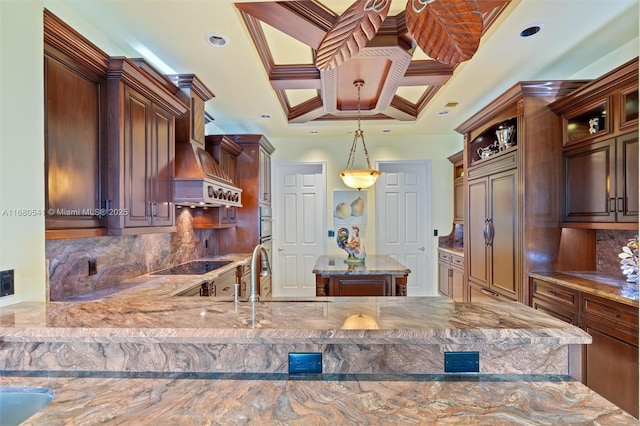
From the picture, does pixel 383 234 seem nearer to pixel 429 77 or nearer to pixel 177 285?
pixel 429 77

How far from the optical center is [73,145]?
1.90 metres

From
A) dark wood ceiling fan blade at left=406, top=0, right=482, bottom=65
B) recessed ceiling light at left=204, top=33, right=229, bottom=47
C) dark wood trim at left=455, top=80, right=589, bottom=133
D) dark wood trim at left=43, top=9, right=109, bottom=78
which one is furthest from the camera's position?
dark wood trim at left=455, top=80, right=589, bottom=133

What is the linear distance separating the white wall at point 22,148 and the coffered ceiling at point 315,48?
69cm

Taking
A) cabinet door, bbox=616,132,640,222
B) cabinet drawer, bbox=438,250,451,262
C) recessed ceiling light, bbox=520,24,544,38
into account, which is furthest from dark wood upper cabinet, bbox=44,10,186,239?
cabinet drawer, bbox=438,250,451,262

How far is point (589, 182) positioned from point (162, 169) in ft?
11.3

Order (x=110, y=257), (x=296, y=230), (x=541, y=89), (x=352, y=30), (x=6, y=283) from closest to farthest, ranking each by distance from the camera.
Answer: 1. (x=6, y=283)
2. (x=352, y=30)
3. (x=110, y=257)
4. (x=541, y=89)
5. (x=296, y=230)

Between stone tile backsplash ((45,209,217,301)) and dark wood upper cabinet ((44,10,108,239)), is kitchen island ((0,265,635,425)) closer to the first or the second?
dark wood upper cabinet ((44,10,108,239))

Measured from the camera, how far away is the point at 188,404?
0.96m

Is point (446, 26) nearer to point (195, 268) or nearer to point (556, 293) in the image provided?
point (556, 293)

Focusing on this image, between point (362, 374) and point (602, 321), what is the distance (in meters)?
1.99

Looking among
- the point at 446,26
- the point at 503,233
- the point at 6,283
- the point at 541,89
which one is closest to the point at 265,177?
the point at 503,233

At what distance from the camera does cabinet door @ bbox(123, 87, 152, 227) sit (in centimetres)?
220

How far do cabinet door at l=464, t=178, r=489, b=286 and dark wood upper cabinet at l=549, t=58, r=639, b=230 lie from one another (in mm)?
Answer: 812

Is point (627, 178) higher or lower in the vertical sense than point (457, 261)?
higher
